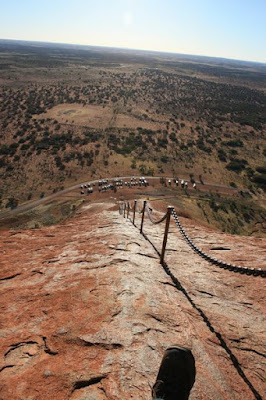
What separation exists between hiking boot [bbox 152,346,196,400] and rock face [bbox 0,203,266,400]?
283 mm

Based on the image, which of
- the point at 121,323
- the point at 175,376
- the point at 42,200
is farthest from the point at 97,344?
the point at 42,200

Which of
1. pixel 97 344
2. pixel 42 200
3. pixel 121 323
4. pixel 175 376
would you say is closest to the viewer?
pixel 175 376

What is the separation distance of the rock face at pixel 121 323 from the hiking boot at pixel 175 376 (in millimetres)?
283

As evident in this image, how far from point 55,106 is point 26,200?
1579 inches

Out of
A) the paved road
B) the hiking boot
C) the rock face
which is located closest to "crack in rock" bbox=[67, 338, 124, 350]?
the rock face

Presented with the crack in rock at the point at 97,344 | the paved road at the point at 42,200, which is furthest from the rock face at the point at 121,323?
the paved road at the point at 42,200

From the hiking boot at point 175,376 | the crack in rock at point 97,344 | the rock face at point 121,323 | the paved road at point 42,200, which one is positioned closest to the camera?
the hiking boot at point 175,376

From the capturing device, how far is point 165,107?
232 feet

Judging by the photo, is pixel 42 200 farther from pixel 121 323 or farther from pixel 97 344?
pixel 97 344

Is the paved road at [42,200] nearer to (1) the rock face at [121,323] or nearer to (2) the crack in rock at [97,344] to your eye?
(1) the rock face at [121,323]

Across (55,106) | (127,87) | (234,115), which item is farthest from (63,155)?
(127,87)

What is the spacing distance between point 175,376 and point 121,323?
140 cm

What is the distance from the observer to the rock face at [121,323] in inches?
138

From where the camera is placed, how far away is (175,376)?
3.22 m
